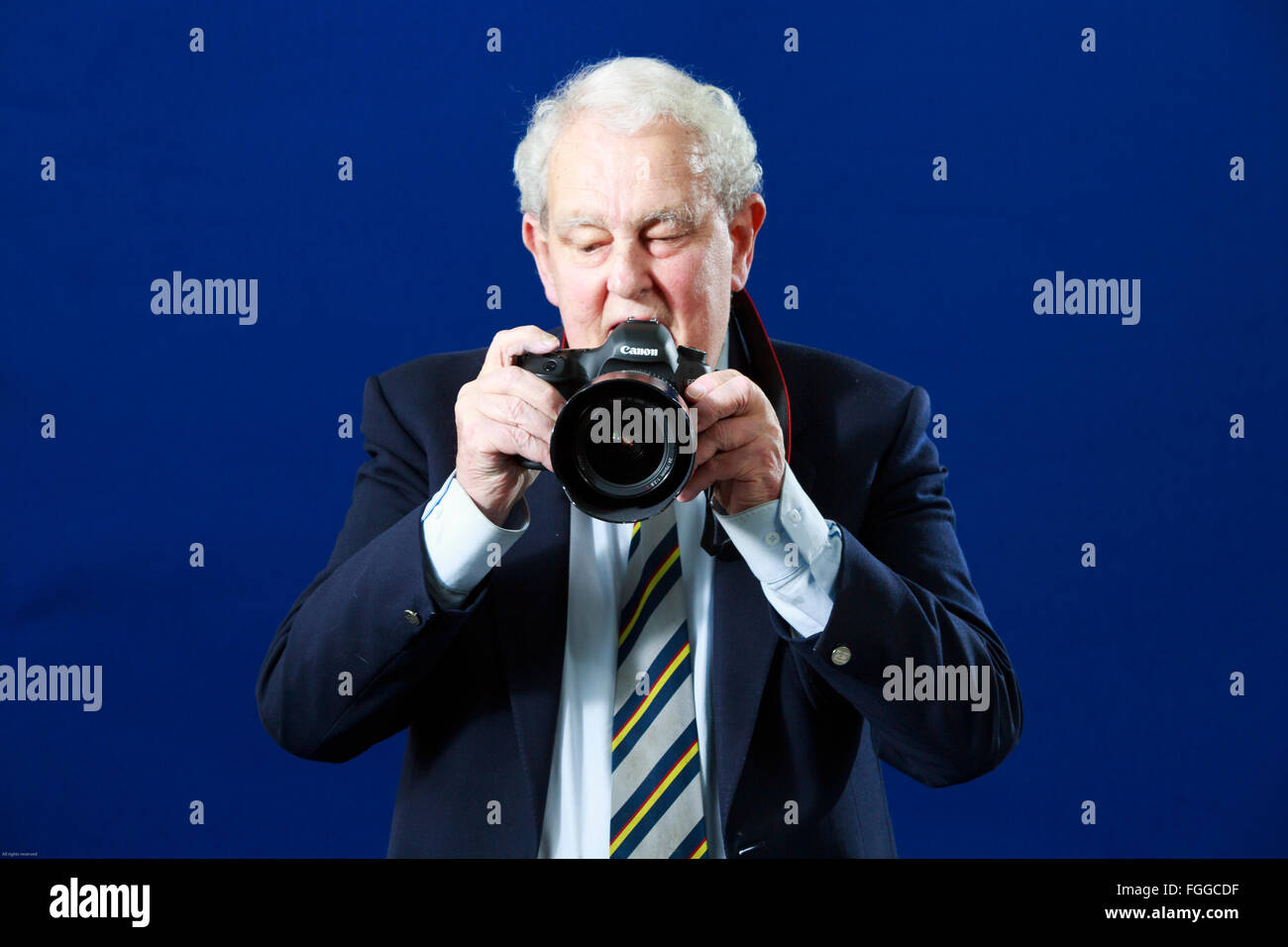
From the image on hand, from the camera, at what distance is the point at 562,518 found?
1408mm

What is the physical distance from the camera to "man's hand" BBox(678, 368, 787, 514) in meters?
1.22

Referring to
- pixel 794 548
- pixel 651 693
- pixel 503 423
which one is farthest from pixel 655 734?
pixel 503 423

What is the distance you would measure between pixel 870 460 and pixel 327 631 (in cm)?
65

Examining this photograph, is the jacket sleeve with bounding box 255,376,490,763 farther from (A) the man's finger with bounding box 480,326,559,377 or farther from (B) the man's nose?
(B) the man's nose

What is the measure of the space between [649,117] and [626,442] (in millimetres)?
428

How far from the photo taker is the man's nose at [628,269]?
1350mm

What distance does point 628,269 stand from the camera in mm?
1350

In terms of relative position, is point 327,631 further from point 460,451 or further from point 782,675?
point 782,675

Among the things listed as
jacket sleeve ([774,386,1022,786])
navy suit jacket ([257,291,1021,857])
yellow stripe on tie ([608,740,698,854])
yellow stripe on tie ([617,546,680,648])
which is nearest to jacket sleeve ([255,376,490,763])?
navy suit jacket ([257,291,1021,857])

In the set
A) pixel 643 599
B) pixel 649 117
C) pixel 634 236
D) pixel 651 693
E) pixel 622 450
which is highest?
pixel 649 117

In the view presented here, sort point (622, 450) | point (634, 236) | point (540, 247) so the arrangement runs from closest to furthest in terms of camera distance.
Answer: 1. point (622, 450)
2. point (634, 236)
3. point (540, 247)

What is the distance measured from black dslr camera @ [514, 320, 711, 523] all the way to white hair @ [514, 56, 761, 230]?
334mm

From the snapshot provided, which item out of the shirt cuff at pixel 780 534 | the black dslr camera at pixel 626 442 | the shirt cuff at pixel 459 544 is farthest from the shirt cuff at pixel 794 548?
the shirt cuff at pixel 459 544

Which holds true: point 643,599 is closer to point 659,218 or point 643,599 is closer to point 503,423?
point 503,423
